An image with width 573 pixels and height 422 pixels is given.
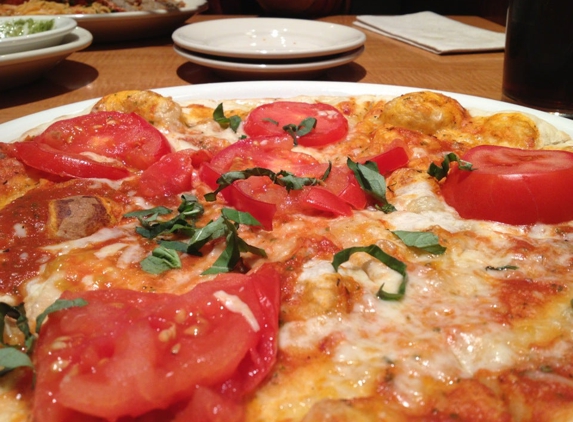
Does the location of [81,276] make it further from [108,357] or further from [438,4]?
[438,4]

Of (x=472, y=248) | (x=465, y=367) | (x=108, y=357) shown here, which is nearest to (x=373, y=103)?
(x=472, y=248)

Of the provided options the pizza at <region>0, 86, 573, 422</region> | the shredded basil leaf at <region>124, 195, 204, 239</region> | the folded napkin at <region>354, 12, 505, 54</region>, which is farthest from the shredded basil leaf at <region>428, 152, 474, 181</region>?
the folded napkin at <region>354, 12, 505, 54</region>

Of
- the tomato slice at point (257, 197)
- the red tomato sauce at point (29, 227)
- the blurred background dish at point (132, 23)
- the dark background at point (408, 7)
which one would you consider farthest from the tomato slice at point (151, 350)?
the dark background at point (408, 7)

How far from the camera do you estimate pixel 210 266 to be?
1.50m

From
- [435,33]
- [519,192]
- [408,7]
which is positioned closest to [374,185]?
[519,192]

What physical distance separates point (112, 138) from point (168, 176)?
36 cm

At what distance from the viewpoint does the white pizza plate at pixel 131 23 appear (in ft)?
14.7

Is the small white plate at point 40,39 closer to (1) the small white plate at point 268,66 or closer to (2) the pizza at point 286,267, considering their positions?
(1) the small white plate at point 268,66

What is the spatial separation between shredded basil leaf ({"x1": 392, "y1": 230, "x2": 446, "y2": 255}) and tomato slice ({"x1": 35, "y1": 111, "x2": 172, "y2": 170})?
108cm

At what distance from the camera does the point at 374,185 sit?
183 centimetres

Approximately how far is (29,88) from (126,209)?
227 cm

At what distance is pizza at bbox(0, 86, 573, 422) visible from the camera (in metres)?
1.06

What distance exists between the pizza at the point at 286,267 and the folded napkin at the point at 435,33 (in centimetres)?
250

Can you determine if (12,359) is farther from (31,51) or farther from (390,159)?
(31,51)
